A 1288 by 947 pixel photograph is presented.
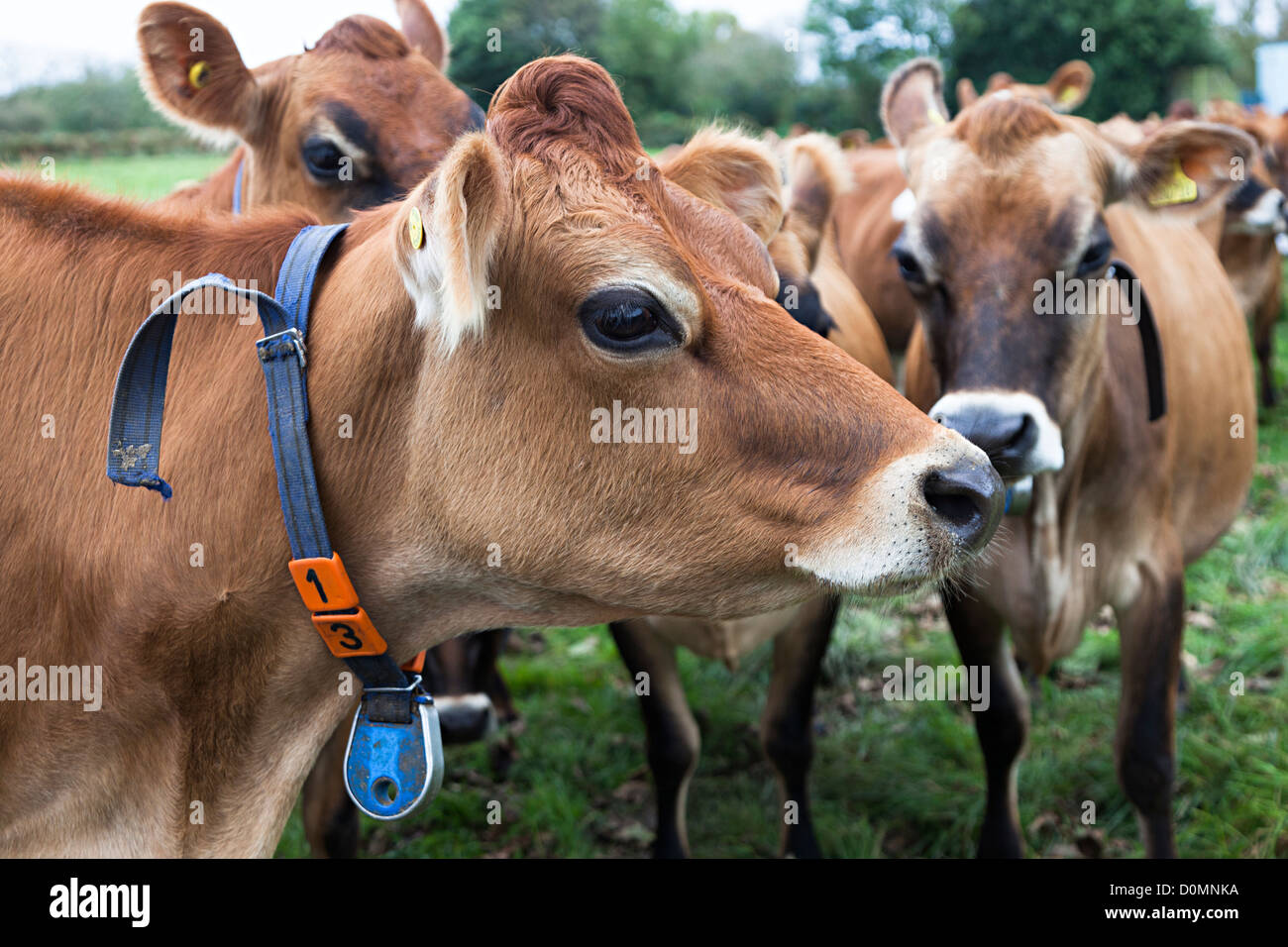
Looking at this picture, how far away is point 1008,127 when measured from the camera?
360cm

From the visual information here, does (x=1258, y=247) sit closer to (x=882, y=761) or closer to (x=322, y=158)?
(x=882, y=761)

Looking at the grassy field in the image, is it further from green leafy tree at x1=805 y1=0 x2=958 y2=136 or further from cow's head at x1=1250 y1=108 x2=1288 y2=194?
green leafy tree at x1=805 y1=0 x2=958 y2=136

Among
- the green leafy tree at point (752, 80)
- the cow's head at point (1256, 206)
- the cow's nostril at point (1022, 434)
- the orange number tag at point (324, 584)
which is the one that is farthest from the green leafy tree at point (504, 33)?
the green leafy tree at point (752, 80)

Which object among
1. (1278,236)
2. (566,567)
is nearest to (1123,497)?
(566,567)

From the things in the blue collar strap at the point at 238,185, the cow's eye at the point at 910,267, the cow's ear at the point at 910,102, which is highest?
the cow's ear at the point at 910,102

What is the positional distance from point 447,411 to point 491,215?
0.36m

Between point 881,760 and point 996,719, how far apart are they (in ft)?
3.25

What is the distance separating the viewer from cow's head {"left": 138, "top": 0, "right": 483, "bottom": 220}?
3.41m

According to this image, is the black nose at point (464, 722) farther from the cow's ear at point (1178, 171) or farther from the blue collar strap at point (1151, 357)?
the cow's ear at point (1178, 171)

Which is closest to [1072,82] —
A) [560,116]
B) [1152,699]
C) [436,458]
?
[1152,699]

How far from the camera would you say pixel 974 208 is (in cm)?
351

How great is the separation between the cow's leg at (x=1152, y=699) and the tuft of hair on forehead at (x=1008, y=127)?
5.27 ft

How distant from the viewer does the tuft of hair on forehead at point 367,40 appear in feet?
11.7

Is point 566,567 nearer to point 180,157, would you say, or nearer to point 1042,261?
point 1042,261
